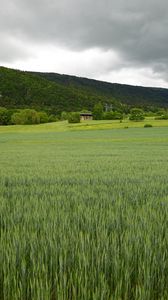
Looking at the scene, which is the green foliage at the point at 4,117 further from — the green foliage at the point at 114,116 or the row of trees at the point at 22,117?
the green foliage at the point at 114,116

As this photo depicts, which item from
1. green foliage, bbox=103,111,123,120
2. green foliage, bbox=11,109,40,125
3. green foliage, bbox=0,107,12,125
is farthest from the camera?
green foliage, bbox=0,107,12,125

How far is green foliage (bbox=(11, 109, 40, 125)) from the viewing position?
11294 centimetres

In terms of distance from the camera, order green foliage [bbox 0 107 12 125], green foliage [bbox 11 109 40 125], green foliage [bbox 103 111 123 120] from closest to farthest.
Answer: green foliage [bbox 103 111 123 120], green foliage [bbox 11 109 40 125], green foliage [bbox 0 107 12 125]

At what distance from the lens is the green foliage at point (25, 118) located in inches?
4446

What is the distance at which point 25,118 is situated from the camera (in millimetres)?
112938

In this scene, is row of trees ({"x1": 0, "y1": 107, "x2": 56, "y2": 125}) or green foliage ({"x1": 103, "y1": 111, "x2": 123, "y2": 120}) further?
row of trees ({"x1": 0, "y1": 107, "x2": 56, "y2": 125})

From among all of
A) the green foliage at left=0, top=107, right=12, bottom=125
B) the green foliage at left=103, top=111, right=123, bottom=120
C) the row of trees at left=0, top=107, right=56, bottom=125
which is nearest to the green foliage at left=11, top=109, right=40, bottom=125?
the row of trees at left=0, top=107, right=56, bottom=125

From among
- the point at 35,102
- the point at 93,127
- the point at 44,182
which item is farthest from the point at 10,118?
the point at 44,182

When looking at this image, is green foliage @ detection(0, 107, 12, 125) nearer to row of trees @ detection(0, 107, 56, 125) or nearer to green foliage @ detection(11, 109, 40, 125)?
row of trees @ detection(0, 107, 56, 125)

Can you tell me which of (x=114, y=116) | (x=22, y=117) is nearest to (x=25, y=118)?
(x=22, y=117)

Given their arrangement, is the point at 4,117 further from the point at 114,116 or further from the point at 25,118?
the point at 114,116

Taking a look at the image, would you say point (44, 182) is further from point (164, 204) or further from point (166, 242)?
point (166, 242)

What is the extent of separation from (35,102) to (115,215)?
587 feet

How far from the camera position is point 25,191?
7.38 m
